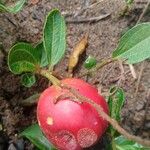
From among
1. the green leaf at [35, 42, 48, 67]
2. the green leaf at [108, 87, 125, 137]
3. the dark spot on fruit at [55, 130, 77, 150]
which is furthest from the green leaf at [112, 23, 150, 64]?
the dark spot on fruit at [55, 130, 77, 150]

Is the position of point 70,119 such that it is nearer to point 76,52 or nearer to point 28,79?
point 28,79

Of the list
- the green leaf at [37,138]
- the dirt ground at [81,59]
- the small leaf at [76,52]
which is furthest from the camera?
the small leaf at [76,52]

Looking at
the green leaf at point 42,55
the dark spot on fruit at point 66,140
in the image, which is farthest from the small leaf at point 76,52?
the dark spot on fruit at point 66,140

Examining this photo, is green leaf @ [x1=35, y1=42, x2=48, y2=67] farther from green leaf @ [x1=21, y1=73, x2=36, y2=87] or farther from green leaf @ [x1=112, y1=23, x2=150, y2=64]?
green leaf @ [x1=112, y1=23, x2=150, y2=64]

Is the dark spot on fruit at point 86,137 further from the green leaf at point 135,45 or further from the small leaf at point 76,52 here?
the small leaf at point 76,52

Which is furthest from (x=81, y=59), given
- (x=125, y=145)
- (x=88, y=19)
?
(x=125, y=145)
